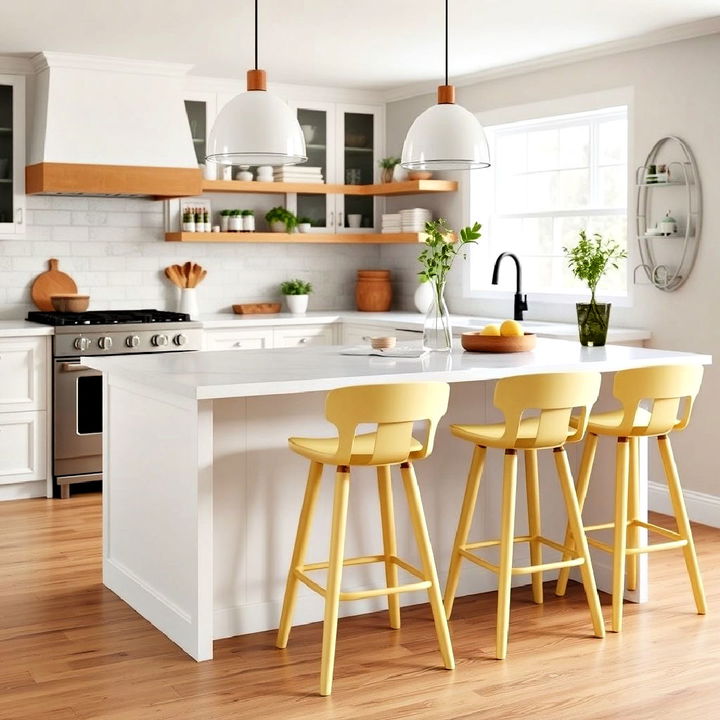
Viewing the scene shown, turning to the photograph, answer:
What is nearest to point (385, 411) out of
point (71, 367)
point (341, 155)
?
point (71, 367)

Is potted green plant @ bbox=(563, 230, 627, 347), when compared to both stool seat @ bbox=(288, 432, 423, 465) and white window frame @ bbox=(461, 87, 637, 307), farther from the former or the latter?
stool seat @ bbox=(288, 432, 423, 465)

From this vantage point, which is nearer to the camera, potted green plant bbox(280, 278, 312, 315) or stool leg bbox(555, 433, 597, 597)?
stool leg bbox(555, 433, 597, 597)

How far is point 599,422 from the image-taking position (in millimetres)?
4156

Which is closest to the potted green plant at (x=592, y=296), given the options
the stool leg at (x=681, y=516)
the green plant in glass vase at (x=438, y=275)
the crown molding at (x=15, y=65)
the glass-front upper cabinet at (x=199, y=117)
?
the green plant in glass vase at (x=438, y=275)

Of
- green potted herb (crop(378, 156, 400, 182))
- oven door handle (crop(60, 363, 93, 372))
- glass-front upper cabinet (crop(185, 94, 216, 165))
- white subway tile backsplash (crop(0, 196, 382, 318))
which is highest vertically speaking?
glass-front upper cabinet (crop(185, 94, 216, 165))

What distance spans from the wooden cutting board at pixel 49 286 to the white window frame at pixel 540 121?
2.54 m

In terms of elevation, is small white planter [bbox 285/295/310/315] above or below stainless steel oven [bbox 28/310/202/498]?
above

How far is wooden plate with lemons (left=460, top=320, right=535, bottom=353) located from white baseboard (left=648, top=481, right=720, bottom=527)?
170cm

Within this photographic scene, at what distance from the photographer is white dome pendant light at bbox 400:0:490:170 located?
4023 mm

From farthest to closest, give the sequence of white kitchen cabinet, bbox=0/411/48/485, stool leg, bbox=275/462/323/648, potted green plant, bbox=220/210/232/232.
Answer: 1. potted green plant, bbox=220/210/232/232
2. white kitchen cabinet, bbox=0/411/48/485
3. stool leg, bbox=275/462/323/648

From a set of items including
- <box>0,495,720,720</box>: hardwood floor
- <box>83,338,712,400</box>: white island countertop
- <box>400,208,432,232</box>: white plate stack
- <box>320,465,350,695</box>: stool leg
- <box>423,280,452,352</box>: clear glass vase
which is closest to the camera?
Result: <box>0,495,720,720</box>: hardwood floor

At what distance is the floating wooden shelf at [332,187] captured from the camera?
7.20m

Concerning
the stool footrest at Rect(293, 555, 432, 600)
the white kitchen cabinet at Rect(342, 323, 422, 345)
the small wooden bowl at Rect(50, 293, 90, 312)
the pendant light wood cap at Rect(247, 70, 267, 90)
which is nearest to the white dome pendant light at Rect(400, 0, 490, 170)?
the pendant light wood cap at Rect(247, 70, 267, 90)

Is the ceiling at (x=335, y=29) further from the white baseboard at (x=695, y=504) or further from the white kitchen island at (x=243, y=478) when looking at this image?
the white baseboard at (x=695, y=504)
